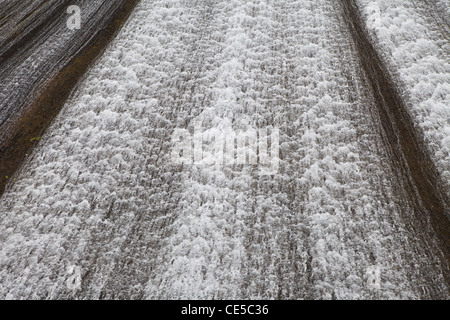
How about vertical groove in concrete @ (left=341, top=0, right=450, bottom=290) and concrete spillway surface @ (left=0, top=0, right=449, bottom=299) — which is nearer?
concrete spillway surface @ (left=0, top=0, right=449, bottom=299)

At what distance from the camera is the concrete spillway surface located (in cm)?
318

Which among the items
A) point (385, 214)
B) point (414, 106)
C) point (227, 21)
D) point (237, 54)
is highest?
point (227, 21)

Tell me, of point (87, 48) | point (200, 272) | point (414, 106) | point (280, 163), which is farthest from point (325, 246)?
point (87, 48)

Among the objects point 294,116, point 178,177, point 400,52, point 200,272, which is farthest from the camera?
point 400,52

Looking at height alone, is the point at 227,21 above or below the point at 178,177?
above

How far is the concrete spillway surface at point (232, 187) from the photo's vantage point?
3.18 metres

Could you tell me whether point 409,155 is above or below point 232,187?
above

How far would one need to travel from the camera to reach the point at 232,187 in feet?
12.3

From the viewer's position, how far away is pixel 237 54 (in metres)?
5.05

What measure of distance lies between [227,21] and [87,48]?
2538 millimetres

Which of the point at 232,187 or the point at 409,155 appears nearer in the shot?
the point at 232,187

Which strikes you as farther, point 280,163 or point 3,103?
point 3,103

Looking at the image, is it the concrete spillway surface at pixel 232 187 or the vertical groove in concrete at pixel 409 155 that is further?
the vertical groove in concrete at pixel 409 155

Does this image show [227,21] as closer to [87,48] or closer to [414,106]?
[87,48]
